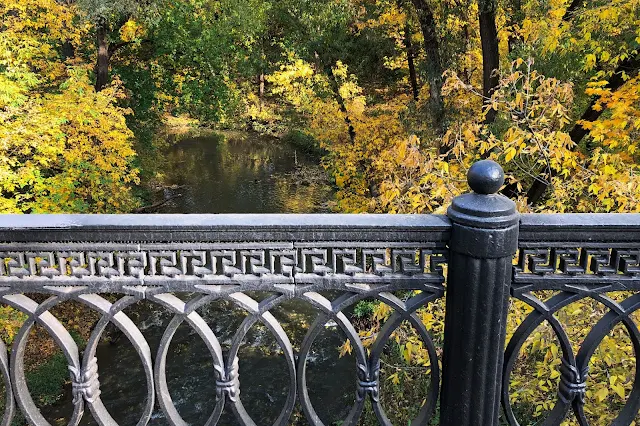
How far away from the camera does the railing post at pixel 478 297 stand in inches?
61.9

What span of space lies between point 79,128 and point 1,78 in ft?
6.15

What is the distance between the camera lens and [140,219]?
Result: 1681mm

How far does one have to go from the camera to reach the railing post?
1.57m

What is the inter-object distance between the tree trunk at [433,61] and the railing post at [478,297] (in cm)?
857

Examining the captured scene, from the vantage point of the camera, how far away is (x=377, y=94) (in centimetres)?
1422

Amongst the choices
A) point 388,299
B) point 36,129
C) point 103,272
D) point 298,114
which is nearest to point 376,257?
point 388,299

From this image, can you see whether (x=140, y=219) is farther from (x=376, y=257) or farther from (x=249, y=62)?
(x=249, y=62)

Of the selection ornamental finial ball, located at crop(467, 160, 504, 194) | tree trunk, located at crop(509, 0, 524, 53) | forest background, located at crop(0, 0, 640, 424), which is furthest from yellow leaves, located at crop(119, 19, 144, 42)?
ornamental finial ball, located at crop(467, 160, 504, 194)

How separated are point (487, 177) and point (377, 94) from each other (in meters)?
13.1

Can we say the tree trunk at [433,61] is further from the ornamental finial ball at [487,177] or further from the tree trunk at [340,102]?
the ornamental finial ball at [487,177]

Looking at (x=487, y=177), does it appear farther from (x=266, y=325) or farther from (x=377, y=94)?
(x=377, y=94)

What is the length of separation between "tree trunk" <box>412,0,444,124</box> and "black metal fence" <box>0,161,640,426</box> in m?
8.50

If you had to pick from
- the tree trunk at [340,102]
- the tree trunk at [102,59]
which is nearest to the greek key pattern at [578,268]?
the tree trunk at [340,102]

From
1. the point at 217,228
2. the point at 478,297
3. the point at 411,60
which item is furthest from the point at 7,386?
the point at 411,60
